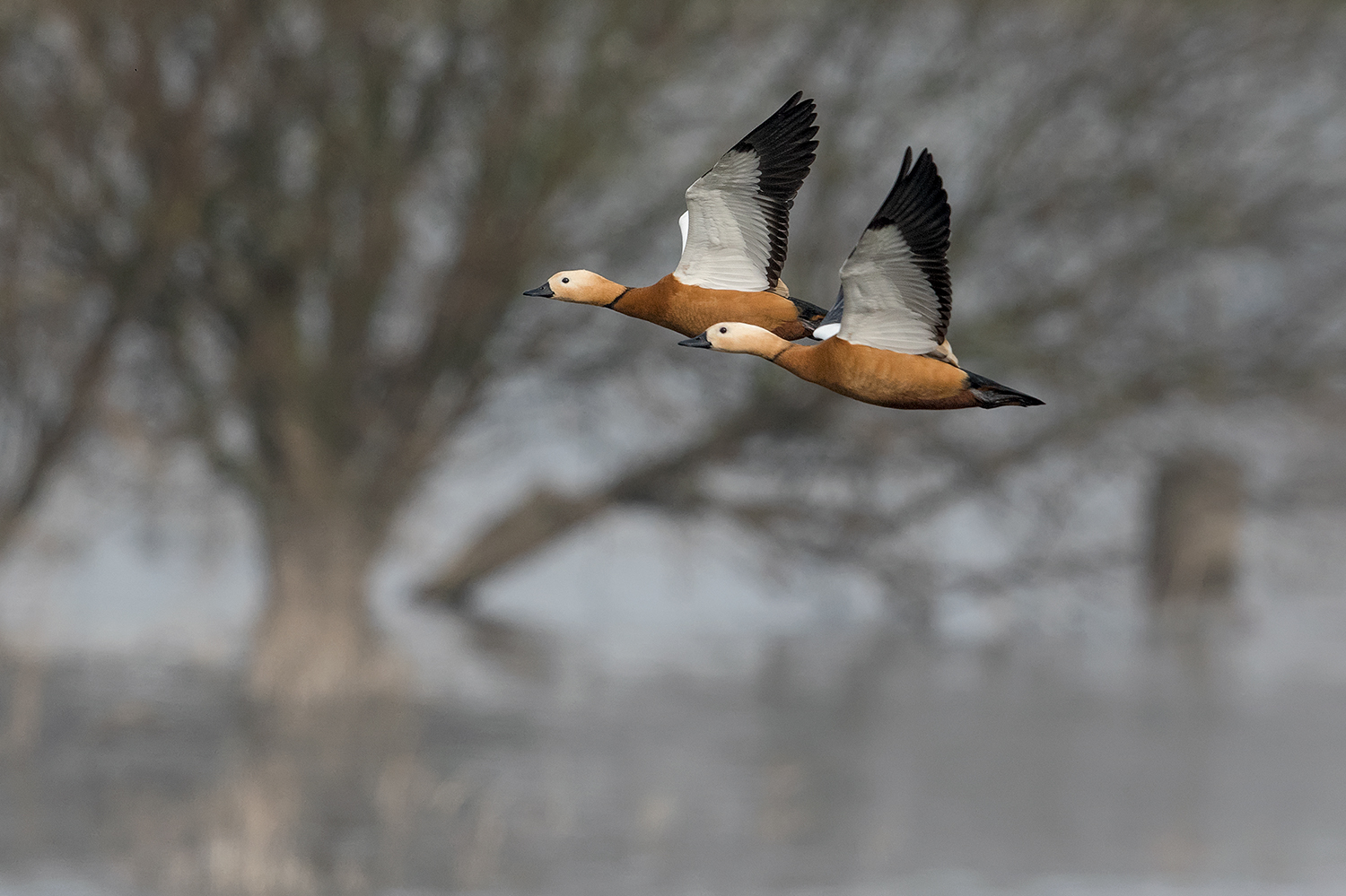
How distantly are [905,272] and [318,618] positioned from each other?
20101 millimetres

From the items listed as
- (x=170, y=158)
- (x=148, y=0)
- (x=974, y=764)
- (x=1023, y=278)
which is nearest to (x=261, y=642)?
(x=170, y=158)

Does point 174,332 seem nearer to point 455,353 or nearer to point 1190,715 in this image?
point 455,353

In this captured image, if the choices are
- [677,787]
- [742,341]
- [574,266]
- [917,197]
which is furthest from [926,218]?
[677,787]

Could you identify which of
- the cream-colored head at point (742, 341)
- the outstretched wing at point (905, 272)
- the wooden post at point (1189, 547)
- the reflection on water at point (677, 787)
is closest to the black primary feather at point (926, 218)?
the outstretched wing at point (905, 272)

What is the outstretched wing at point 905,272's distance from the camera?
0.96 meters

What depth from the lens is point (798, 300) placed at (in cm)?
113

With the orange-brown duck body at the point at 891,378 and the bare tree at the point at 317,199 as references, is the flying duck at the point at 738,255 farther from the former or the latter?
the bare tree at the point at 317,199

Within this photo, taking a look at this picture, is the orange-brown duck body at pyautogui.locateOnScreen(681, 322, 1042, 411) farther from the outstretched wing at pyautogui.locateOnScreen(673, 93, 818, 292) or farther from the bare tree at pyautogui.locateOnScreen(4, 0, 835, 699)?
the bare tree at pyautogui.locateOnScreen(4, 0, 835, 699)

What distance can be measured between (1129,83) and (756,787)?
21.8m

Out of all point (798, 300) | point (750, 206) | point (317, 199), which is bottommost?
point (798, 300)

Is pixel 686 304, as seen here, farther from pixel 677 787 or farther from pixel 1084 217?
pixel 677 787

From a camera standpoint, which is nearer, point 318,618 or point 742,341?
point 742,341

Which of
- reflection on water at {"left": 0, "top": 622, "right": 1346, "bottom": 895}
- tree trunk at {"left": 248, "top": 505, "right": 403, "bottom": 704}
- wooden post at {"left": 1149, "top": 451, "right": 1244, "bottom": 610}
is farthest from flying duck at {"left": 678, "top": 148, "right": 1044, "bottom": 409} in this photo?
wooden post at {"left": 1149, "top": 451, "right": 1244, "bottom": 610}

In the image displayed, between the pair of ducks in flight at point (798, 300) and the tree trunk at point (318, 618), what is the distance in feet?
60.3
